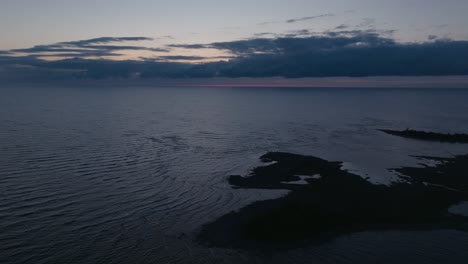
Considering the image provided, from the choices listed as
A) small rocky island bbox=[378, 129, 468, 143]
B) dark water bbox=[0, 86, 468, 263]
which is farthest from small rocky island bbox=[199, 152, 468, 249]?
small rocky island bbox=[378, 129, 468, 143]

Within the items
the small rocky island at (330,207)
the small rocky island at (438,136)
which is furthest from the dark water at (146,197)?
the small rocky island at (438,136)

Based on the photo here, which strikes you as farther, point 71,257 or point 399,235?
point 399,235

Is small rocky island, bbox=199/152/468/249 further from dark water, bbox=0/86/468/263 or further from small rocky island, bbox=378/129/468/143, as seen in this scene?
small rocky island, bbox=378/129/468/143

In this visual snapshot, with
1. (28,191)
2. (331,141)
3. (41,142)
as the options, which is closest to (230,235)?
(28,191)

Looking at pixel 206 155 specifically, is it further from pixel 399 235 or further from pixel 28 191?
pixel 399 235

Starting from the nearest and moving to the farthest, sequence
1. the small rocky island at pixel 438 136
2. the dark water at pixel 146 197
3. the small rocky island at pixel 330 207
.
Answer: the dark water at pixel 146 197, the small rocky island at pixel 330 207, the small rocky island at pixel 438 136

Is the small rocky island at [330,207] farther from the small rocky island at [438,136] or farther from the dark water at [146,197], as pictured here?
the small rocky island at [438,136]

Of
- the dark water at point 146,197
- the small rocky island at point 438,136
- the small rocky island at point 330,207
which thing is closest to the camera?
the dark water at point 146,197

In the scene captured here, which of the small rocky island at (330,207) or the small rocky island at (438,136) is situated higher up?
the small rocky island at (330,207)
